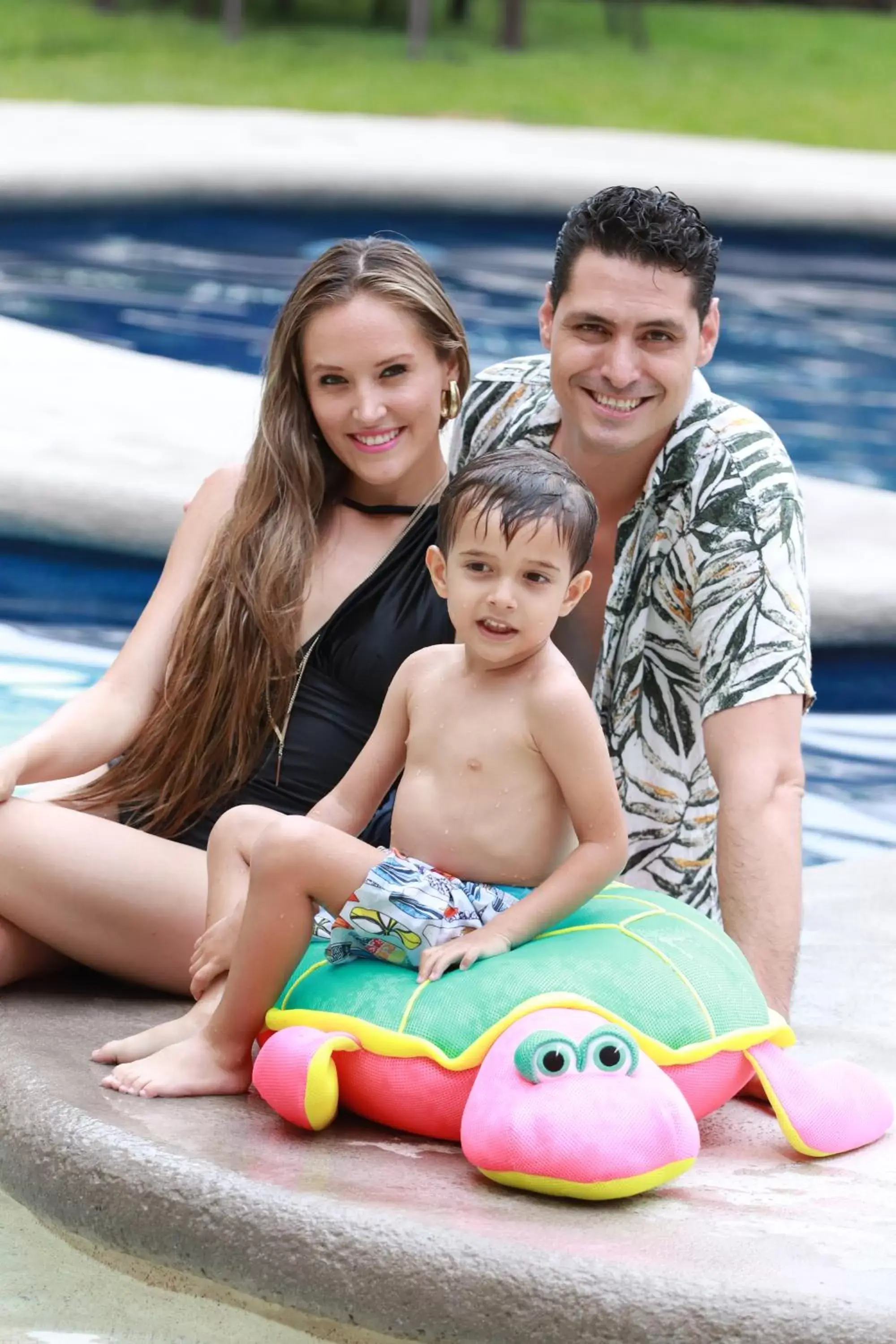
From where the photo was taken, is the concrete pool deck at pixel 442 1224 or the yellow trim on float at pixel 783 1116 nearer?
the concrete pool deck at pixel 442 1224

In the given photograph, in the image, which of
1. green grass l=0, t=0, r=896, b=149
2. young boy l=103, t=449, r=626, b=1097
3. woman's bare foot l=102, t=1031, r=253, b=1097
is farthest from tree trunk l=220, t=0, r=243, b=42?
woman's bare foot l=102, t=1031, r=253, b=1097

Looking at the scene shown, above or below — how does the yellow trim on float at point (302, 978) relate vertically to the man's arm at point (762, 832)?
below

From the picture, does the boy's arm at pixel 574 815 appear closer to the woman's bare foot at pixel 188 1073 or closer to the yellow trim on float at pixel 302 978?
the yellow trim on float at pixel 302 978

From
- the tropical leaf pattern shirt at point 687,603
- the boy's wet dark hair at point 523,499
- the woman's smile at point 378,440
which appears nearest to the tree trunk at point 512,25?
the tropical leaf pattern shirt at point 687,603

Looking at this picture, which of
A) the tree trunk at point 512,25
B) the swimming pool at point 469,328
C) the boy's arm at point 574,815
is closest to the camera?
the boy's arm at point 574,815

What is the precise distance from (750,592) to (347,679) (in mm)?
700

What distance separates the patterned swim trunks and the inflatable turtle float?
0.04 metres

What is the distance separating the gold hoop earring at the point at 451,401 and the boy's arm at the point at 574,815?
2.83 ft

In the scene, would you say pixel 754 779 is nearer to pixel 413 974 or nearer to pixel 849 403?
pixel 413 974

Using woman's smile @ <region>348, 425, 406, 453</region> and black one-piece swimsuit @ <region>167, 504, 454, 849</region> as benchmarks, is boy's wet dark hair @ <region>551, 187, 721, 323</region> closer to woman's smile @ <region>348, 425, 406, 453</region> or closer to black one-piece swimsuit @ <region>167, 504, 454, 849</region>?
woman's smile @ <region>348, 425, 406, 453</region>

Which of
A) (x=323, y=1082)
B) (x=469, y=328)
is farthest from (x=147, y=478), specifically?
(x=469, y=328)

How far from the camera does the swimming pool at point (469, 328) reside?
5715 millimetres

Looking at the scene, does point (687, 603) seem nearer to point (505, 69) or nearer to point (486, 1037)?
point (486, 1037)

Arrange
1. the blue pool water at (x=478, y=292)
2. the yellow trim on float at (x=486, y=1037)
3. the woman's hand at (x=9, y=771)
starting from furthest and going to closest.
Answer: the blue pool water at (x=478, y=292), the woman's hand at (x=9, y=771), the yellow trim on float at (x=486, y=1037)
